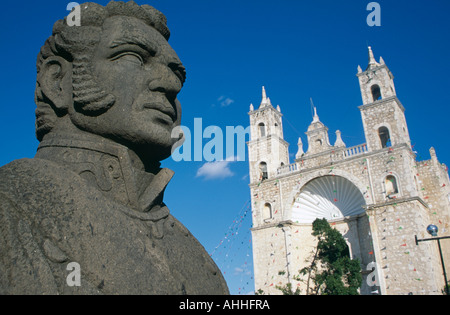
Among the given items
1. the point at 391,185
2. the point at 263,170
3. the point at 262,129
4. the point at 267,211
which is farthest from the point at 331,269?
the point at 262,129

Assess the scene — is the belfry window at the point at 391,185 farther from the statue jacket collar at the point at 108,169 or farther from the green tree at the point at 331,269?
the statue jacket collar at the point at 108,169

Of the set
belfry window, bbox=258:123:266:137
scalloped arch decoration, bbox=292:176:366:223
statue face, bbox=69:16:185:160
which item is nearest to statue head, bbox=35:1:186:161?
statue face, bbox=69:16:185:160

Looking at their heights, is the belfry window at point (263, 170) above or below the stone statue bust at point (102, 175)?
above

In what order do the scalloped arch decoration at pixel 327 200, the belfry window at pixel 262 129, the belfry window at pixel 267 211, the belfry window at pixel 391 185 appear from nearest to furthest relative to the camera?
the belfry window at pixel 391 185 < the scalloped arch decoration at pixel 327 200 < the belfry window at pixel 267 211 < the belfry window at pixel 262 129

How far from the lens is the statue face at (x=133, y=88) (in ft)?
7.43

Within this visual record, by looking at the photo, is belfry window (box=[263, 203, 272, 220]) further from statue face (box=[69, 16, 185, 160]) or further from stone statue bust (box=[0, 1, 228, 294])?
statue face (box=[69, 16, 185, 160])

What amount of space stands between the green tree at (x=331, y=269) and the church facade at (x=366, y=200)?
2.92ft

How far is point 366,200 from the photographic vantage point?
18.7m

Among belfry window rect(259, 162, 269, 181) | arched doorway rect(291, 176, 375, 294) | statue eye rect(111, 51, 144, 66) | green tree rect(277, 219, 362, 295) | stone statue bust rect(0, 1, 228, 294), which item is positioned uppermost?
belfry window rect(259, 162, 269, 181)

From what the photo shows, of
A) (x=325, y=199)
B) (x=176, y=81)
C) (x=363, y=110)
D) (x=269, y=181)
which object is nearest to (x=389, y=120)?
(x=363, y=110)

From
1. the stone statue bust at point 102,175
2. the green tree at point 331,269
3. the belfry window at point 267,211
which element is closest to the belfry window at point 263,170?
the belfry window at point 267,211

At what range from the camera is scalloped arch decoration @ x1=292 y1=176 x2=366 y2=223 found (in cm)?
2059

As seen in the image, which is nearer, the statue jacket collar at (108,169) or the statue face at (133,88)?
the statue jacket collar at (108,169)
